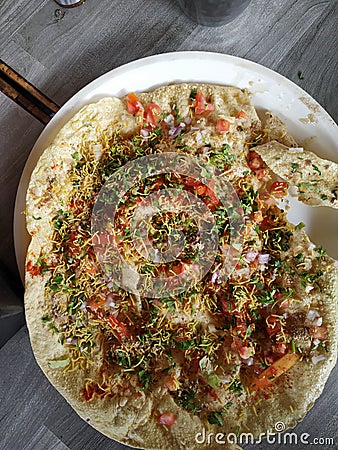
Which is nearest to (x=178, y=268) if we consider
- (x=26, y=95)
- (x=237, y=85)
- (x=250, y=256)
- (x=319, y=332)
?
(x=250, y=256)

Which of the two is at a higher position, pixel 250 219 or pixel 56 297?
pixel 56 297

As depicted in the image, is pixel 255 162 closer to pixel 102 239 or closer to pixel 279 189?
pixel 279 189

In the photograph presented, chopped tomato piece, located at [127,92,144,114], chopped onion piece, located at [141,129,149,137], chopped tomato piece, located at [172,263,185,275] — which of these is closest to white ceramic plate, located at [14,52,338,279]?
chopped tomato piece, located at [127,92,144,114]

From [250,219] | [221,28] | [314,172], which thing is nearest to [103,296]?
[250,219]

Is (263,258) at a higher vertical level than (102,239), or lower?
lower

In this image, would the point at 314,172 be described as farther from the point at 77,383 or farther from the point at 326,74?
the point at 77,383

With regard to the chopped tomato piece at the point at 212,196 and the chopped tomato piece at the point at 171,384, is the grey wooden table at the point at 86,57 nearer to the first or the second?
the chopped tomato piece at the point at 171,384

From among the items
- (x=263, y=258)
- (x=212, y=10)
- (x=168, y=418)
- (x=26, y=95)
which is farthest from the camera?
(x=26, y=95)
